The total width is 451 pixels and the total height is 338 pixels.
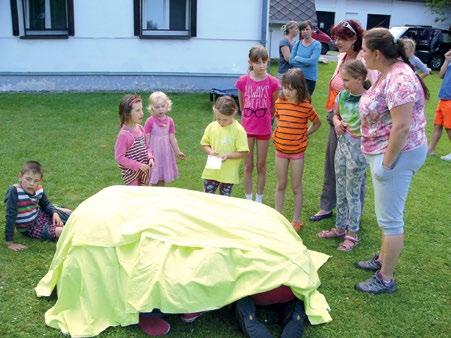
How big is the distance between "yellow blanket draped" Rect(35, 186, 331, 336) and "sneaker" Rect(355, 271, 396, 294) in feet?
1.83

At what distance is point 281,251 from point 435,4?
29.9m

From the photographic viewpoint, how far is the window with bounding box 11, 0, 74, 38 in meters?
11.7

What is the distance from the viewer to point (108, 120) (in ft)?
31.3

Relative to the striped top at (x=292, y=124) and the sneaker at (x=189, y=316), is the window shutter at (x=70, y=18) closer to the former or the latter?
the striped top at (x=292, y=124)

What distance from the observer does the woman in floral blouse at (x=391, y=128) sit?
349 centimetres

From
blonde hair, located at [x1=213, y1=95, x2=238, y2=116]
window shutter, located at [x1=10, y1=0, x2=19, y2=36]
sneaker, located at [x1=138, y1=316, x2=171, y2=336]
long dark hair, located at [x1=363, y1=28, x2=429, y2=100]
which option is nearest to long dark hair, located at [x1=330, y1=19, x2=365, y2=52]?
long dark hair, located at [x1=363, y1=28, x2=429, y2=100]

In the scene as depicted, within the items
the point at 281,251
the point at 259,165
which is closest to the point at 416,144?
the point at 281,251

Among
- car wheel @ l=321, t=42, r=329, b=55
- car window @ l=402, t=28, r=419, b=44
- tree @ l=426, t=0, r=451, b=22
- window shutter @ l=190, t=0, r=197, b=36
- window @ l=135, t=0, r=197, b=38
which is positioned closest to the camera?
window shutter @ l=190, t=0, r=197, b=36

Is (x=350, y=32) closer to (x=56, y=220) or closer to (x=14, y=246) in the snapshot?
(x=56, y=220)

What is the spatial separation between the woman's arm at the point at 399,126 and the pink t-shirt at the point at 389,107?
0.04m

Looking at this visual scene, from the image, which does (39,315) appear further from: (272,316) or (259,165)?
(259,165)

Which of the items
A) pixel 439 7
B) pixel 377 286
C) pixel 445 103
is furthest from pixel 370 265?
pixel 439 7

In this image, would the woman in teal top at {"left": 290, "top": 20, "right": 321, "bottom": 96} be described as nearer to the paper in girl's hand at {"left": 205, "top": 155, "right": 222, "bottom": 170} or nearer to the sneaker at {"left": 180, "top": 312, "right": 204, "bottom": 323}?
the paper in girl's hand at {"left": 205, "top": 155, "right": 222, "bottom": 170}

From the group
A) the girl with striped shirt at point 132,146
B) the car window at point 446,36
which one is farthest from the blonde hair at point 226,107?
the car window at point 446,36
